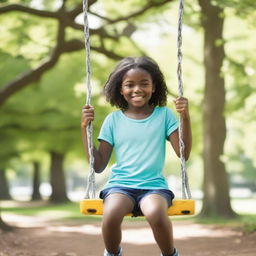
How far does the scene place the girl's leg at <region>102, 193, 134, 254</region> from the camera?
3934mm

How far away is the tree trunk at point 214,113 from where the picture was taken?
14453 mm

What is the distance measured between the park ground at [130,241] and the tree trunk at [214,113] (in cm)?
110

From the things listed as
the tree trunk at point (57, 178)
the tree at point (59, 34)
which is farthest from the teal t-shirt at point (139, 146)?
the tree trunk at point (57, 178)

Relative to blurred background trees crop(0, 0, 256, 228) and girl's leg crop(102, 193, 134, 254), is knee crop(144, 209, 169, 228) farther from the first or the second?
blurred background trees crop(0, 0, 256, 228)

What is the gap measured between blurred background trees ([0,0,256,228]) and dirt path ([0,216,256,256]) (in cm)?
273

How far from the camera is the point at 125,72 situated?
4.41m

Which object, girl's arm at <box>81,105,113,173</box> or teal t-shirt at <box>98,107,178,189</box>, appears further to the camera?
girl's arm at <box>81,105,113,173</box>

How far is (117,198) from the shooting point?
401 centimetres

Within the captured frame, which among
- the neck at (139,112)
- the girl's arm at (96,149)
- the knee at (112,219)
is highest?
the neck at (139,112)

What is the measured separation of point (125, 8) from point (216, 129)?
5328 millimetres

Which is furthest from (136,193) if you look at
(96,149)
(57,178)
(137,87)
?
(57,178)

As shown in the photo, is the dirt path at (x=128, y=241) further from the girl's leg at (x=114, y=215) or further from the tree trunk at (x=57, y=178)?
the tree trunk at (x=57, y=178)

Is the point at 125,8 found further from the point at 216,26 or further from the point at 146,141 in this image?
the point at 146,141

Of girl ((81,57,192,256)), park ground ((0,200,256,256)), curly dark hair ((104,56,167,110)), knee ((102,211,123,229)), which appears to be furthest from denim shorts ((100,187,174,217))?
park ground ((0,200,256,256))
